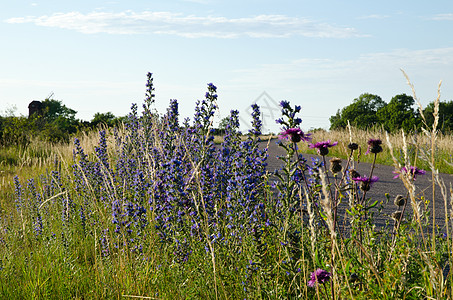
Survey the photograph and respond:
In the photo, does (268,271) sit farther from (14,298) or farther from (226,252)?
(14,298)

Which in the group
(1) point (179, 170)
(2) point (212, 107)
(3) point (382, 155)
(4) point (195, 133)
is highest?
(2) point (212, 107)

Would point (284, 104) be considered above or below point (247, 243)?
above

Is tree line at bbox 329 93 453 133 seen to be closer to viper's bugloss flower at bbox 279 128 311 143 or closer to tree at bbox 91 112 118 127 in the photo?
tree at bbox 91 112 118 127

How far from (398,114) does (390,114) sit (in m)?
1.38

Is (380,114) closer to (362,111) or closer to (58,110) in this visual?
(362,111)

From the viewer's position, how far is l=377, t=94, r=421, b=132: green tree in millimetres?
41000

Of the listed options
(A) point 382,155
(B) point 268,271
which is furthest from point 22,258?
(A) point 382,155

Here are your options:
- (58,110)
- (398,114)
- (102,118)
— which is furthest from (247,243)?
(58,110)

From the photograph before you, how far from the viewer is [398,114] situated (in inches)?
1679

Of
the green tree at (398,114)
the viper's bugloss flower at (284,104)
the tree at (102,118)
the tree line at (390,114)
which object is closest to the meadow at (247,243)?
the viper's bugloss flower at (284,104)

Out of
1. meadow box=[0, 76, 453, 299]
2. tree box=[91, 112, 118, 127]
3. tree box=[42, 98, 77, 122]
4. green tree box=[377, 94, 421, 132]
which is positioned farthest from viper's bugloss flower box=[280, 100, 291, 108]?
tree box=[42, 98, 77, 122]

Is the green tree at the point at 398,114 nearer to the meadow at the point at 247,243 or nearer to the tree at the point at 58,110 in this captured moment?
the tree at the point at 58,110

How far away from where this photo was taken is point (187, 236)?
361cm

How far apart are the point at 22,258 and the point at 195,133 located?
2208mm
